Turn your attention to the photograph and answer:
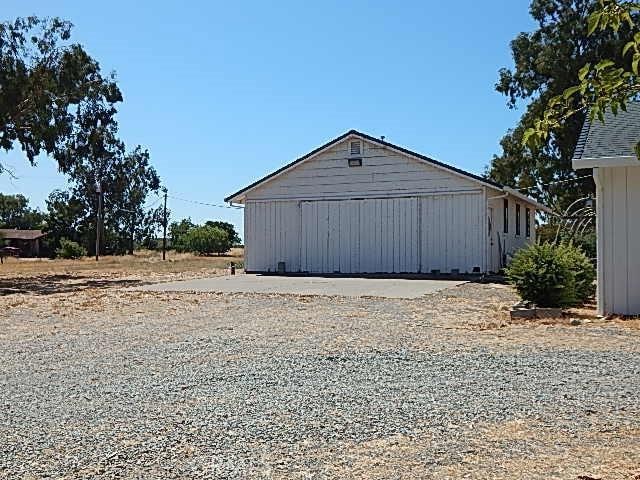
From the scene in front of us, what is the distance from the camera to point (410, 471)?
3.62 metres

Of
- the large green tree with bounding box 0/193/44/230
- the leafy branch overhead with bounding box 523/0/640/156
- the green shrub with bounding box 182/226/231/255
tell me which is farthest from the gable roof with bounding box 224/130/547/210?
the large green tree with bounding box 0/193/44/230

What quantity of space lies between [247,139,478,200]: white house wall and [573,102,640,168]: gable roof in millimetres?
8723

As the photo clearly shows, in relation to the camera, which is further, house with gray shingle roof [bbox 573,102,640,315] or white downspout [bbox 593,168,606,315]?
white downspout [bbox 593,168,606,315]

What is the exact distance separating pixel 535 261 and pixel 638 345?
10.9ft

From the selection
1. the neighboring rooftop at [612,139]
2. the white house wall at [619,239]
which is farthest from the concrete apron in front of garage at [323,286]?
the neighboring rooftop at [612,139]

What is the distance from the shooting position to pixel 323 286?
17.0 m

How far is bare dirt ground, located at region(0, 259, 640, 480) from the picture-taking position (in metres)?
3.79

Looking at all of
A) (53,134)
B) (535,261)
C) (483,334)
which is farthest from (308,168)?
(483,334)

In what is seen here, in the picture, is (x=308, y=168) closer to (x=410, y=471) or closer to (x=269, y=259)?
(x=269, y=259)

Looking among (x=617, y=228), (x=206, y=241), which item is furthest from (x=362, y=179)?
(x=206, y=241)

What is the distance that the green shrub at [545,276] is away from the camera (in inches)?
417

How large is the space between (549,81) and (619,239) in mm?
22541

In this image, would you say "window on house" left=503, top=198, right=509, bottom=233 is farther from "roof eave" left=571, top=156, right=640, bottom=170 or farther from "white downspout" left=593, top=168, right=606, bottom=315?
"roof eave" left=571, top=156, right=640, bottom=170

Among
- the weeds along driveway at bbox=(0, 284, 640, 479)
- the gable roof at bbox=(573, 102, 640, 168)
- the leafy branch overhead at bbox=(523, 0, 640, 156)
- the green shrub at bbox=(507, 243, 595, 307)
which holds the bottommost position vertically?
the weeds along driveway at bbox=(0, 284, 640, 479)
